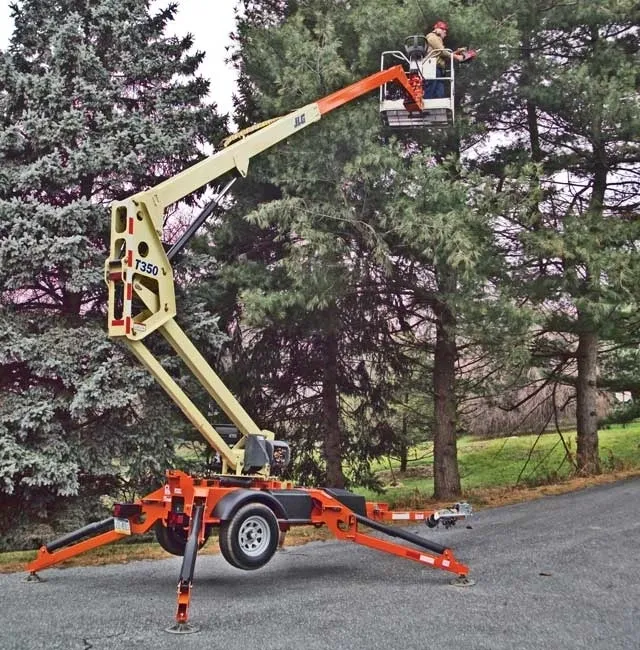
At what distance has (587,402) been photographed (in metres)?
13.5

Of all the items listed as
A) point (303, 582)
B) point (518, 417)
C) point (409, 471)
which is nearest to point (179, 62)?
point (303, 582)

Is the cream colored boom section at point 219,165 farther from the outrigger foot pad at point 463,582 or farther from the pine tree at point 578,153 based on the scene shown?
the outrigger foot pad at point 463,582

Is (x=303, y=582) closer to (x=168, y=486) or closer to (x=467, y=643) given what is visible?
(x=168, y=486)

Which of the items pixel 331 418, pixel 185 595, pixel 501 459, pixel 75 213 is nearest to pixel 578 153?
pixel 331 418

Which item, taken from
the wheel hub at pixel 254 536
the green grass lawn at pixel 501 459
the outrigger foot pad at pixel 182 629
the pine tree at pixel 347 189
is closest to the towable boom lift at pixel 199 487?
the wheel hub at pixel 254 536

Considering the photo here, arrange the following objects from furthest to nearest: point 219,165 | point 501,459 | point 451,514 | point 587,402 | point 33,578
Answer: point 501,459, point 587,402, point 219,165, point 451,514, point 33,578

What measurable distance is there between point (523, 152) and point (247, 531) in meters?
8.23

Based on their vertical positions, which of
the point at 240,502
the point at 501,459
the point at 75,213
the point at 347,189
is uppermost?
the point at 347,189

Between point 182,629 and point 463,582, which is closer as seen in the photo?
point 182,629

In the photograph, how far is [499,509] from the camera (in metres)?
10.5

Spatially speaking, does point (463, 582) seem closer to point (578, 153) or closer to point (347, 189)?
point (347, 189)

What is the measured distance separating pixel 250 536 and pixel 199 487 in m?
0.62

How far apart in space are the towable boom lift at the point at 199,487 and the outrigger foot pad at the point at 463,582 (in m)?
0.01

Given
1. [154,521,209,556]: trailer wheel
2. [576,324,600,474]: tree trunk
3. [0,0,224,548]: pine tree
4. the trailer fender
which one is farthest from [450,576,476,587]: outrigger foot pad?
[576,324,600,474]: tree trunk
